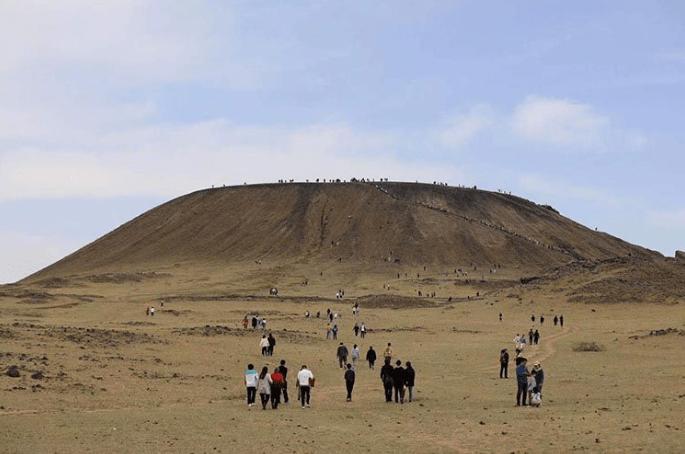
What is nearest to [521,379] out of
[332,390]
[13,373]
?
[332,390]

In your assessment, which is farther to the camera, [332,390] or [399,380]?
[332,390]

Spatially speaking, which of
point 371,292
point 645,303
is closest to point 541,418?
point 645,303

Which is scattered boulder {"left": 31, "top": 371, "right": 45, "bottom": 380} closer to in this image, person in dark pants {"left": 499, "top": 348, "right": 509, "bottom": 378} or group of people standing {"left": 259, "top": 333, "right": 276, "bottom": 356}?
group of people standing {"left": 259, "top": 333, "right": 276, "bottom": 356}

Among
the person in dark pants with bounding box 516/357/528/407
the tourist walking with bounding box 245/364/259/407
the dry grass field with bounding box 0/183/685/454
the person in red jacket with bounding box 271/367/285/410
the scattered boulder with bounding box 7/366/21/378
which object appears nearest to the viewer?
the dry grass field with bounding box 0/183/685/454

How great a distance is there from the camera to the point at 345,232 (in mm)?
138375

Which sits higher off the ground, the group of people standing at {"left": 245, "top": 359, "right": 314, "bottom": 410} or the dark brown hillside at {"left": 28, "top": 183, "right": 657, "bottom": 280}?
the dark brown hillside at {"left": 28, "top": 183, "right": 657, "bottom": 280}

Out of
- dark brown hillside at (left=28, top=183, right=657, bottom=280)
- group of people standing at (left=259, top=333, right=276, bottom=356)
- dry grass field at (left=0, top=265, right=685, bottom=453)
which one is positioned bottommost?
dry grass field at (left=0, top=265, right=685, bottom=453)

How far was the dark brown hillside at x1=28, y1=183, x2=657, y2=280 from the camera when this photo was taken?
13075 centimetres

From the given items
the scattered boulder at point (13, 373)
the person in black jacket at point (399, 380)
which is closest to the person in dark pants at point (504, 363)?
the person in black jacket at point (399, 380)

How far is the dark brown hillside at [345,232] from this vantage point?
13075 cm

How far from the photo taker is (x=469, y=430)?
18516 millimetres

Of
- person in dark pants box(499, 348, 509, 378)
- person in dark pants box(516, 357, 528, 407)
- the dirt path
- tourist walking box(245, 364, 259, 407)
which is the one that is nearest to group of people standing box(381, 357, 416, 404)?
person in dark pants box(516, 357, 528, 407)

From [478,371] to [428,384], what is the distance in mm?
5470

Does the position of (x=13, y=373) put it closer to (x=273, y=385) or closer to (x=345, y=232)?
(x=273, y=385)
